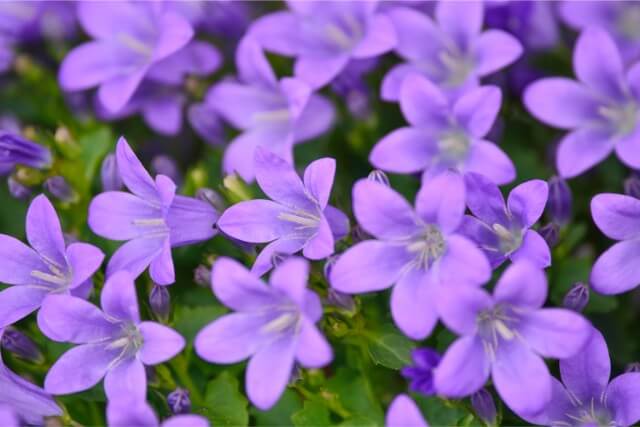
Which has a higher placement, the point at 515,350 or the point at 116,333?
the point at 515,350

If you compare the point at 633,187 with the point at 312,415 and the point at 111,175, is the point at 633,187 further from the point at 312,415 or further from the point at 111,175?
the point at 111,175

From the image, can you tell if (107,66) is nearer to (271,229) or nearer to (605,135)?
(271,229)

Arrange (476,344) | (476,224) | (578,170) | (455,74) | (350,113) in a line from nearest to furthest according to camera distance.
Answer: (476,344)
(476,224)
(578,170)
(455,74)
(350,113)

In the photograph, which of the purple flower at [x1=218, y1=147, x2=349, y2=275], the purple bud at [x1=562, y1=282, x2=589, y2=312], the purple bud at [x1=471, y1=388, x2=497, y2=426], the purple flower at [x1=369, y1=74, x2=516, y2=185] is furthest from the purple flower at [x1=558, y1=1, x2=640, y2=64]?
the purple bud at [x1=471, y1=388, x2=497, y2=426]

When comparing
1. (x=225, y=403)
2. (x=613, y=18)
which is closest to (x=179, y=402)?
(x=225, y=403)

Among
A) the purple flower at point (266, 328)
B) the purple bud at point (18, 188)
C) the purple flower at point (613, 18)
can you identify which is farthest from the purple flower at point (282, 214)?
the purple flower at point (613, 18)

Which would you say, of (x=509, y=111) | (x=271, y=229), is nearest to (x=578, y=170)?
(x=509, y=111)

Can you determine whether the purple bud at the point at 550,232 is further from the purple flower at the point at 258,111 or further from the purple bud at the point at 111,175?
the purple bud at the point at 111,175
